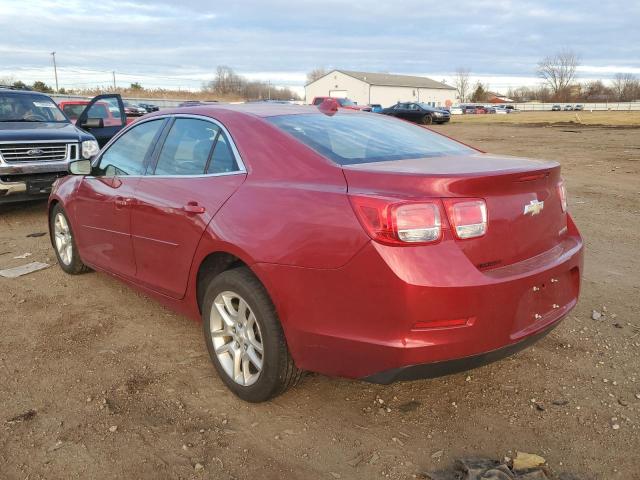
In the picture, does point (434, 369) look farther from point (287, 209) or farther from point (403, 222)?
point (287, 209)

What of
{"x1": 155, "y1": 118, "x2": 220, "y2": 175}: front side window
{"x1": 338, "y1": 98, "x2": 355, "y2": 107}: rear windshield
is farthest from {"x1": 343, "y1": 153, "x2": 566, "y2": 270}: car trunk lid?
{"x1": 338, "y1": 98, "x2": 355, "y2": 107}: rear windshield

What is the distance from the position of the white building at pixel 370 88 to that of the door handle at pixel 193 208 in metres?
81.4

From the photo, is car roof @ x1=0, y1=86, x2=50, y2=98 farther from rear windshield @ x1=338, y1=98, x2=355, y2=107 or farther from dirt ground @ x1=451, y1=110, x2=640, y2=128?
dirt ground @ x1=451, y1=110, x2=640, y2=128

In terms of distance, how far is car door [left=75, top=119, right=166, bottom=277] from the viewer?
402 cm

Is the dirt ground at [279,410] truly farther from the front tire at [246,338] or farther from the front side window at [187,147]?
the front side window at [187,147]

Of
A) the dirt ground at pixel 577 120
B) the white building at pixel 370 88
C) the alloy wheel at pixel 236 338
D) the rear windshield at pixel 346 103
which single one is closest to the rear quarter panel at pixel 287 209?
the alloy wheel at pixel 236 338

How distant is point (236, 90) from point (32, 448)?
10815cm

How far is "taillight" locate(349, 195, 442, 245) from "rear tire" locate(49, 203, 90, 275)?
3593 millimetres

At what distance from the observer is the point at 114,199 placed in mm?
4141

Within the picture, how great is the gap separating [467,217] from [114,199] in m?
2.73

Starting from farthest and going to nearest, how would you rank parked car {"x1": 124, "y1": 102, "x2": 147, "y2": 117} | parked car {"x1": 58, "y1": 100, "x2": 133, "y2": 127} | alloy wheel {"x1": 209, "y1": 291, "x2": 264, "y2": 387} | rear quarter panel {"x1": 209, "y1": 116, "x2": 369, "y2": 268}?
parked car {"x1": 124, "y1": 102, "x2": 147, "y2": 117} → parked car {"x1": 58, "y1": 100, "x2": 133, "y2": 127} → alloy wheel {"x1": 209, "y1": 291, "x2": 264, "y2": 387} → rear quarter panel {"x1": 209, "y1": 116, "x2": 369, "y2": 268}

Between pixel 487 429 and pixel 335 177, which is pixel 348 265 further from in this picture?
pixel 487 429

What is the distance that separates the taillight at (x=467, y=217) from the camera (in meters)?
2.48

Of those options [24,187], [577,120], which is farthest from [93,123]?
[577,120]
